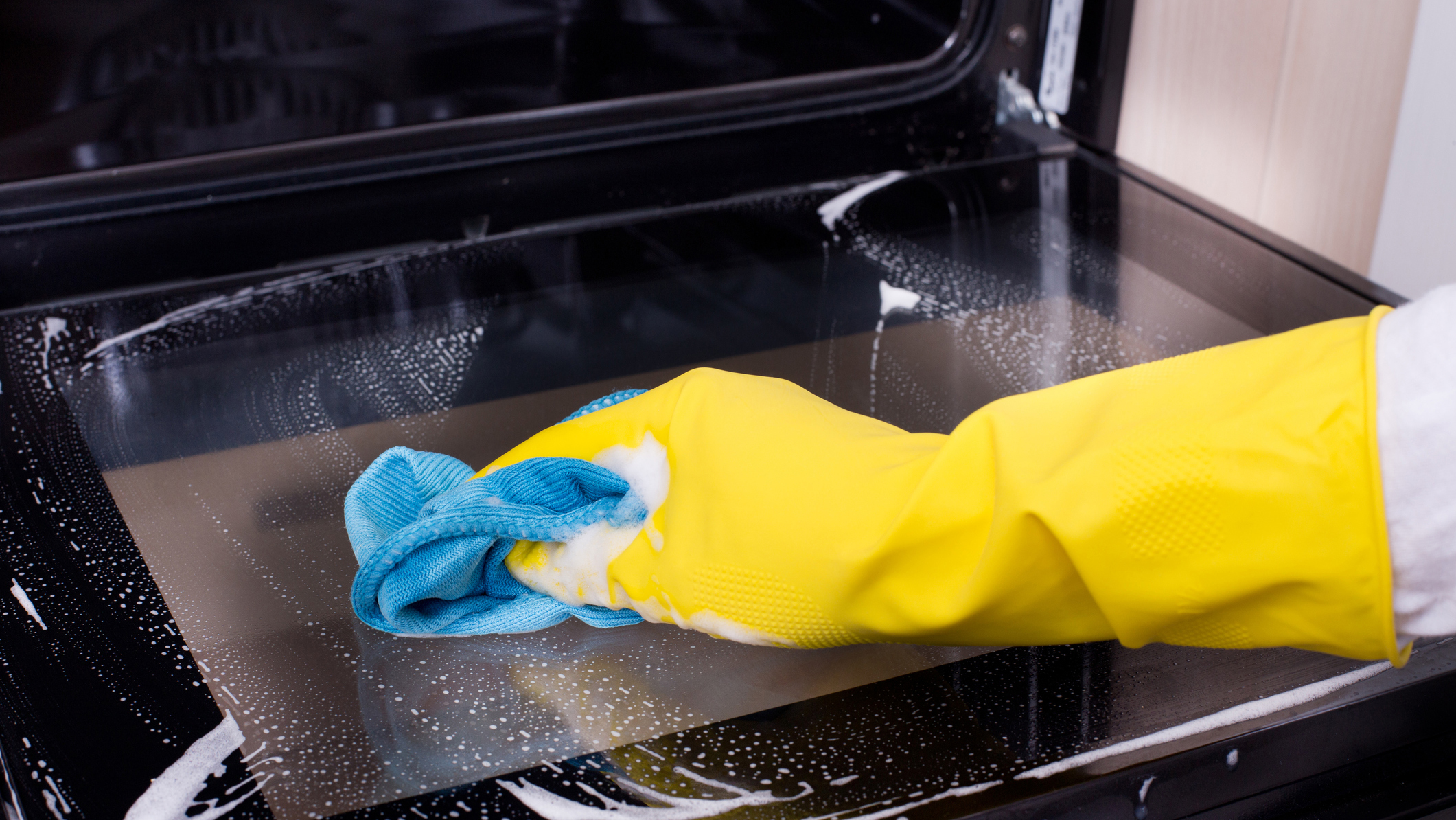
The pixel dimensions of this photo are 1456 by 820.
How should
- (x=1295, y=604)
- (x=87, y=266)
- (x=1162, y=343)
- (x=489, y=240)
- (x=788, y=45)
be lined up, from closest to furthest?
(x=1295, y=604) → (x=1162, y=343) → (x=87, y=266) → (x=489, y=240) → (x=788, y=45)

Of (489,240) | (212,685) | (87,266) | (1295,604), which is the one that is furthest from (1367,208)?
(87,266)

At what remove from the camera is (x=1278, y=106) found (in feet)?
4.11

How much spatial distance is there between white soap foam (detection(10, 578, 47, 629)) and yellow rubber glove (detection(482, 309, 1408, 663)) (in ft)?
1.02

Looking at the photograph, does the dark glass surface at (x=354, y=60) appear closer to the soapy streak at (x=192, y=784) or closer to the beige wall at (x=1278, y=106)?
the beige wall at (x=1278, y=106)

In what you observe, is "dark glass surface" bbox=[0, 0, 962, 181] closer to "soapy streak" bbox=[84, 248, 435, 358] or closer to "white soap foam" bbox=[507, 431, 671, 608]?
"soapy streak" bbox=[84, 248, 435, 358]

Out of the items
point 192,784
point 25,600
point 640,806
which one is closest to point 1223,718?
point 640,806

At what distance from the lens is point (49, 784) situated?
589 millimetres

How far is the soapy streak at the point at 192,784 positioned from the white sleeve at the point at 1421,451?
58cm

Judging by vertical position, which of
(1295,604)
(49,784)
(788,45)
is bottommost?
(49,784)

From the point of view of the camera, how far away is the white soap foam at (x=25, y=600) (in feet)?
2.34

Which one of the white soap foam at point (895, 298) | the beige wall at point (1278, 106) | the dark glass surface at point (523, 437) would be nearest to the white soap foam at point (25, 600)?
the dark glass surface at point (523, 437)

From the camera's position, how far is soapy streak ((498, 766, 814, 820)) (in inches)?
22.5

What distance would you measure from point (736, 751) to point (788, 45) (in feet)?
3.32

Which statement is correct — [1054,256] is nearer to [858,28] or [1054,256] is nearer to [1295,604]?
[858,28]
